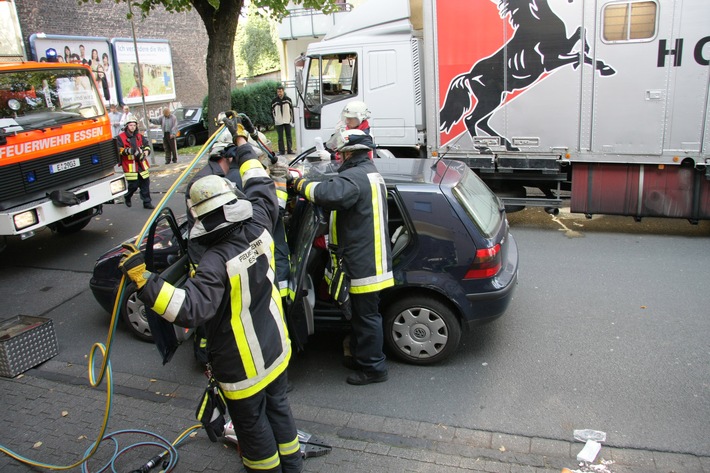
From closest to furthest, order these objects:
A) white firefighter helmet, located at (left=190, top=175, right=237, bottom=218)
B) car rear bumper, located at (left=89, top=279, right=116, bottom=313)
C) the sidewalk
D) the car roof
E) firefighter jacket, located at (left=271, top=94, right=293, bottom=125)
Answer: white firefighter helmet, located at (left=190, top=175, right=237, bottom=218)
the sidewalk
the car roof
car rear bumper, located at (left=89, top=279, right=116, bottom=313)
firefighter jacket, located at (left=271, top=94, right=293, bottom=125)

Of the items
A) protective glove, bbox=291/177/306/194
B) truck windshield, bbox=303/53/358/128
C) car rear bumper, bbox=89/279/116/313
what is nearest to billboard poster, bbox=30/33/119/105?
truck windshield, bbox=303/53/358/128

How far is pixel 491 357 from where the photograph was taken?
16.1 ft

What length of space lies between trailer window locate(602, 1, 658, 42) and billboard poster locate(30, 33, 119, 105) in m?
13.8

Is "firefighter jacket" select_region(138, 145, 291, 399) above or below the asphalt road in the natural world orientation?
above

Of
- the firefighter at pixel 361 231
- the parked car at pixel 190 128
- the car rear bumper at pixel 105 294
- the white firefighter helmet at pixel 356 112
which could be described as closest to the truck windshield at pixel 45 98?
the car rear bumper at pixel 105 294

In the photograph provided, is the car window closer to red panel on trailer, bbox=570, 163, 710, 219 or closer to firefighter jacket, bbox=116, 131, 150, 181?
firefighter jacket, bbox=116, 131, 150, 181

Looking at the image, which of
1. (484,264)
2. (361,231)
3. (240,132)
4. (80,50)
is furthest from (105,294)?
(80,50)

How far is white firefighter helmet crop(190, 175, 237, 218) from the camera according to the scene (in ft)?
9.20

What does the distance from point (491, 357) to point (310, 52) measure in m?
6.72

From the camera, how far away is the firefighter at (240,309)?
274 centimetres

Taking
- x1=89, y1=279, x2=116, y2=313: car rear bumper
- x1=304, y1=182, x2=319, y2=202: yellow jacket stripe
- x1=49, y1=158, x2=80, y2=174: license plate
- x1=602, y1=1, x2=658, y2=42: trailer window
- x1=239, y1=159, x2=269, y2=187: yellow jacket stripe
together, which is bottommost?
x1=89, y1=279, x2=116, y2=313: car rear bumper

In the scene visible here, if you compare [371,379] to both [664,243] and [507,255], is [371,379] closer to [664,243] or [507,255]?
[507,255]

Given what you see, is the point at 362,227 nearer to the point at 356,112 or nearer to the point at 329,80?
the point at 356,112

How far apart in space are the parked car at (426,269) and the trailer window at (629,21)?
14.0ft
